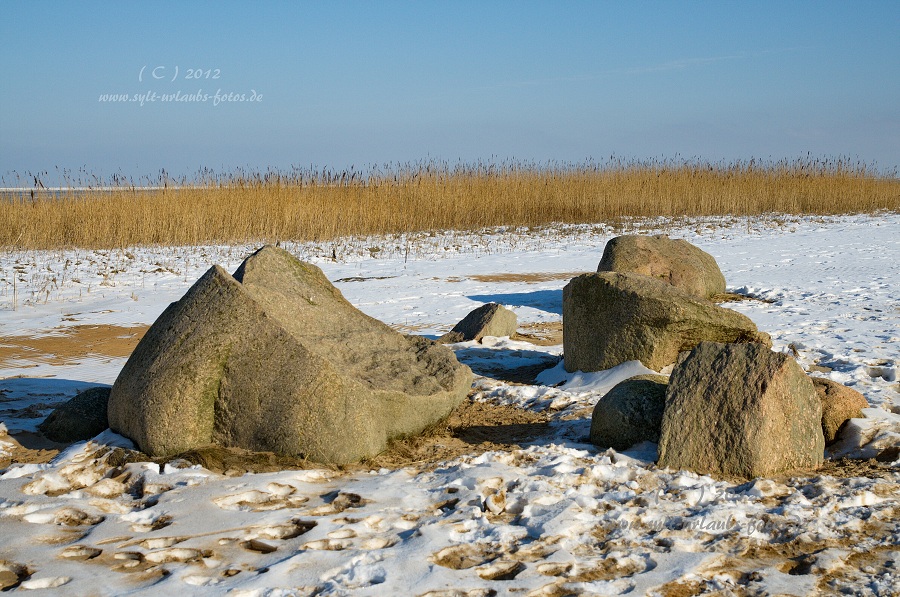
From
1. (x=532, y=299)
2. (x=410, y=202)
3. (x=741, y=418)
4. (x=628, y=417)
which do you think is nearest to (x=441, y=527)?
(x=628, y=417)

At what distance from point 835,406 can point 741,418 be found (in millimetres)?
762

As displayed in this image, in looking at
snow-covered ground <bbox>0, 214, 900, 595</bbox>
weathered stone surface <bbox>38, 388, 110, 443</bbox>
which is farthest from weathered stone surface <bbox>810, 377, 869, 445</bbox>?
weathered stone surface <bbox>38, 388, 110, 443</bbox>

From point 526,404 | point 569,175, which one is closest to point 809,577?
point 526,404

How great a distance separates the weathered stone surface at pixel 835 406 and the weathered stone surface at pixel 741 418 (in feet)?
1.14

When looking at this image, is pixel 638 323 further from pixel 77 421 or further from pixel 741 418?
pixel 77 421

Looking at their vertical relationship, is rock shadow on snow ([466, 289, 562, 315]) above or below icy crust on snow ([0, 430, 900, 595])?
above

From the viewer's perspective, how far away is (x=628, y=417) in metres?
3.82

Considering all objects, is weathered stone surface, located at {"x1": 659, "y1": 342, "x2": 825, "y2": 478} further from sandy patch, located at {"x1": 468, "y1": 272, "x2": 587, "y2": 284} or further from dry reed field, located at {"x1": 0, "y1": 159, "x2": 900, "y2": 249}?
dry reed field, located at {"x1": 0, "y1": 159, "x2": 900, "y2": 249}

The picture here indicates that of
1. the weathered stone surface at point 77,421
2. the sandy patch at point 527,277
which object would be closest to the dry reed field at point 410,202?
Result: the sandy patch at point 527,277

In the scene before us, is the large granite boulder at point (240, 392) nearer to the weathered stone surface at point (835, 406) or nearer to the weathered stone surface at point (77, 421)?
the weathered stone surface at point (77, 421)

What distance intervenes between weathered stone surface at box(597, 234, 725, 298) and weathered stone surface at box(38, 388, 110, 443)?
16.7ft

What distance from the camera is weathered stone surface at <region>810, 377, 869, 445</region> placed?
3.95 m

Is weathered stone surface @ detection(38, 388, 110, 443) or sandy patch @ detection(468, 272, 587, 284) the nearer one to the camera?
weathered stone surface @ detection(38, 388, 110, 443)

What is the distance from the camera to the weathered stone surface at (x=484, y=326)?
21.0 ft
